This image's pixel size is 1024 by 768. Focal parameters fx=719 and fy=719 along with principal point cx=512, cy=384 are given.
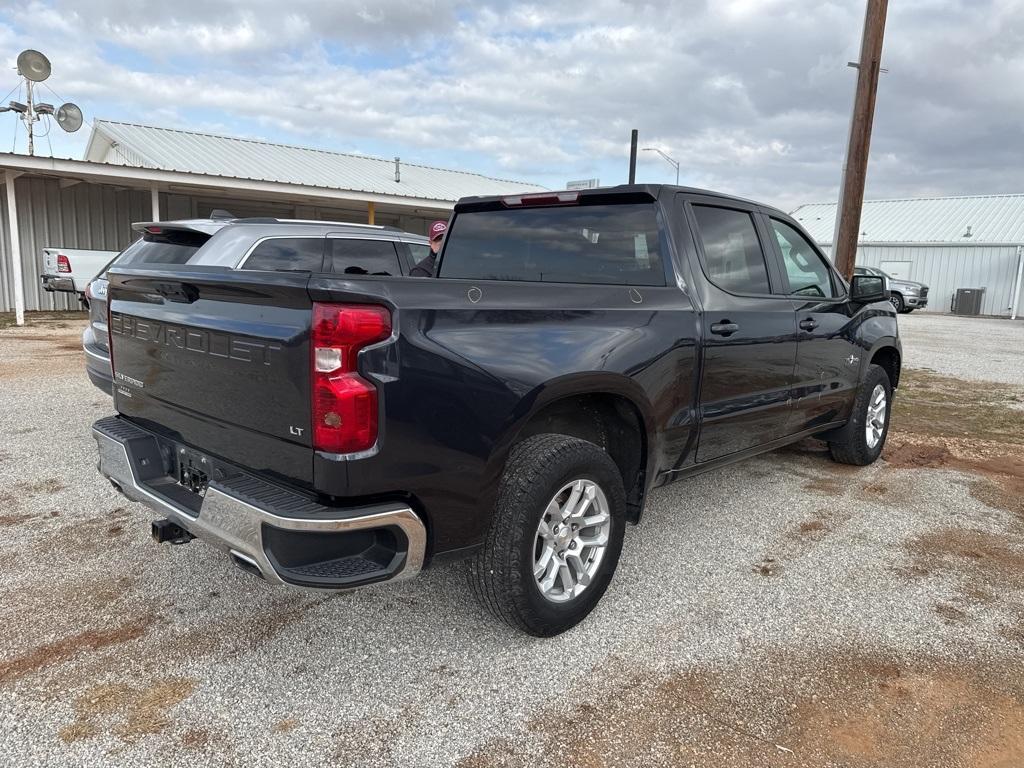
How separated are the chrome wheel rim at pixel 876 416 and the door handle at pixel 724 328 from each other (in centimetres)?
220

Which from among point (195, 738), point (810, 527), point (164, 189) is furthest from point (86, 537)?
point (164, 189)

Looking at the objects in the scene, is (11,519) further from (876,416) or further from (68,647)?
(876,416)

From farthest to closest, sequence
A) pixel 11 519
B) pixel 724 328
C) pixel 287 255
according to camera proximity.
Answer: pixel 287 255
pixel 11 519
pixel 724 328

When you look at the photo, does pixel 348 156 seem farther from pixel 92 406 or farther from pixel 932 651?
pixel 932 651

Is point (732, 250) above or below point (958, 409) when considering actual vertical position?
above

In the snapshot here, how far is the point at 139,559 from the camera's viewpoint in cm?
365

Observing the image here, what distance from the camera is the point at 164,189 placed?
55.7 feet

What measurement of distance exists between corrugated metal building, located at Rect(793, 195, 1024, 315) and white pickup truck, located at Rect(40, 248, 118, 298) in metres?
30.4

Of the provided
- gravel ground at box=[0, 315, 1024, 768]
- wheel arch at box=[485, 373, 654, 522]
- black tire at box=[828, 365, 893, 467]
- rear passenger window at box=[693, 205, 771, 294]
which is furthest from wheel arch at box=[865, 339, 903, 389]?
wheel arch at box=[485, 373, 654, 522]

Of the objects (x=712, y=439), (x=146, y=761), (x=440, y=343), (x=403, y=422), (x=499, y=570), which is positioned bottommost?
(x=146, y=761)

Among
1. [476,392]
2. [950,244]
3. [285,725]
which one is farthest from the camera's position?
[950,244]

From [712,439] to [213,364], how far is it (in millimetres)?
2459

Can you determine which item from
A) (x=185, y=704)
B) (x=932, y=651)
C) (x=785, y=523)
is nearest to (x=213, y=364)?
(x=185, y=704)

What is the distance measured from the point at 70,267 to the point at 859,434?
543 inches
